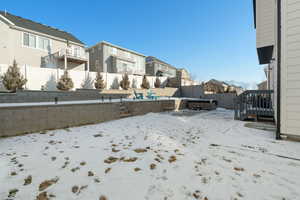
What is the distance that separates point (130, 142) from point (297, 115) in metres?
4.92

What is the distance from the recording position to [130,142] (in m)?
3.74

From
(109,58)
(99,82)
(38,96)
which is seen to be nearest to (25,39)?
(99,82)

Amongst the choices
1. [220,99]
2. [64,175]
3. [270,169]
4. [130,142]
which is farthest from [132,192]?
[220,99]

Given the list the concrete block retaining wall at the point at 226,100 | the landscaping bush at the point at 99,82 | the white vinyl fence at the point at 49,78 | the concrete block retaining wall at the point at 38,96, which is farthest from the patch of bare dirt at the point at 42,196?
the concrete block retaining wall at the point at 226,100

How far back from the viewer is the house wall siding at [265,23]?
20.3 feet

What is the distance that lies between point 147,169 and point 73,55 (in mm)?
14821

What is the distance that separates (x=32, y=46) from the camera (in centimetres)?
1197

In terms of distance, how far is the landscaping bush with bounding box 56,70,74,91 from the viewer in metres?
10.1

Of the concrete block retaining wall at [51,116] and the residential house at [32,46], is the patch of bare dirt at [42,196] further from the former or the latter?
the residential house at [32,46]

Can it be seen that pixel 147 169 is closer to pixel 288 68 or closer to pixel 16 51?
pixel 288 68

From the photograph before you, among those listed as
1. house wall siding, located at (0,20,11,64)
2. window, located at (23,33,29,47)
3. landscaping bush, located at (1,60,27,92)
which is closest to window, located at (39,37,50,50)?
window, located at (23,33,29,47)

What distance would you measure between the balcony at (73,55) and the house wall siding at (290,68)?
1501 centimetres

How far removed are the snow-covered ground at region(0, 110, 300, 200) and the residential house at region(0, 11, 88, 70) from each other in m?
11.1

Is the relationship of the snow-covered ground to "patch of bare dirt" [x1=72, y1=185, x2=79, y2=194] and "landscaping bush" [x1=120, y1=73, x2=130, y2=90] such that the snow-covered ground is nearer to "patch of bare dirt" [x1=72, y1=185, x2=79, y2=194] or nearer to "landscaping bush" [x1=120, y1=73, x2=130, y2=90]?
"patch of bare dirt" [x1=72, y1=185, x2=79, y2=194]
